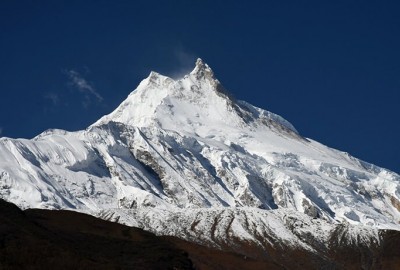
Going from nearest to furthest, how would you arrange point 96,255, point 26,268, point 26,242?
point 26,268, point 26,242, point 96,255

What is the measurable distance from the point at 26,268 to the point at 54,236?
3879 cm

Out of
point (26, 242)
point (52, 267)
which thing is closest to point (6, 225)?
point (26, 242)

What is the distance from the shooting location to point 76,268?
541ft

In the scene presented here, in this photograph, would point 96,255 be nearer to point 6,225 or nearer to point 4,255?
point 6,225

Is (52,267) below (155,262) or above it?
below

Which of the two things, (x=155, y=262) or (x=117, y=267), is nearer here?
(x=117, y=267)

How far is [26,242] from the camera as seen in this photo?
170750 millimetres

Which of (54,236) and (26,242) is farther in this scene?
(54,236)

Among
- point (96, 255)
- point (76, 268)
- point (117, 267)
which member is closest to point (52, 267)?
point (76, 268)

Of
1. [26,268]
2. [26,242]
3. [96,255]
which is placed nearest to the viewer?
[26,268]

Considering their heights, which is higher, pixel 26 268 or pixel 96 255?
pixel 96 255

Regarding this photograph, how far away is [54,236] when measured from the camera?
Answer: 197 m

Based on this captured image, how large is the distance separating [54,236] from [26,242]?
26334mm

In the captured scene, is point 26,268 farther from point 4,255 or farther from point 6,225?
point 6,225
